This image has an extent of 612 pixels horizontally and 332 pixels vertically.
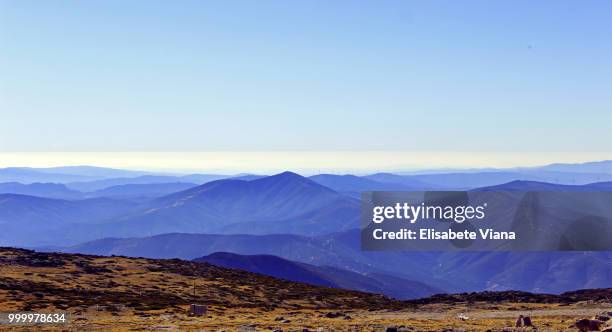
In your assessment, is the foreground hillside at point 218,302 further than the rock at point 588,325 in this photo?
Yes

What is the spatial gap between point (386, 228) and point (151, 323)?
58574 mm

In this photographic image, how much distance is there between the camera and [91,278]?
9219 cm

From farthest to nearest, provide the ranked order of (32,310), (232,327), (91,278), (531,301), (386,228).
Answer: (386,228), (91,278), (531,301), (32,310), (232,327)

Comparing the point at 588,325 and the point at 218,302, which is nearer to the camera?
the point at 588,325

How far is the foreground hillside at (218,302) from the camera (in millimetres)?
53750

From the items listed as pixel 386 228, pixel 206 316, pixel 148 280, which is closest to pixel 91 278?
pixel 148 280

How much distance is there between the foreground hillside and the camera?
53.8m

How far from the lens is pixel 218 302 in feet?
256

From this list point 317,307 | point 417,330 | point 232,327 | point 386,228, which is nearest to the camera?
point 417,330

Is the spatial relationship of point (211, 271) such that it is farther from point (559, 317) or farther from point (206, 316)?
point (559, 317)

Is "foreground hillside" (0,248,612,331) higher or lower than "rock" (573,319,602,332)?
lower

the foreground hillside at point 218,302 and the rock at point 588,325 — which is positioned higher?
the rock at point 588,325

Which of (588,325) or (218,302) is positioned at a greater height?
(588,325)

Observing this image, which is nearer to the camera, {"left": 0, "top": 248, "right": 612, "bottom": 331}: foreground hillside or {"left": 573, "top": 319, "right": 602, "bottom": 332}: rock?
{"left": 573, "top": 319, "right": 602, "bottom": 332}: rock
